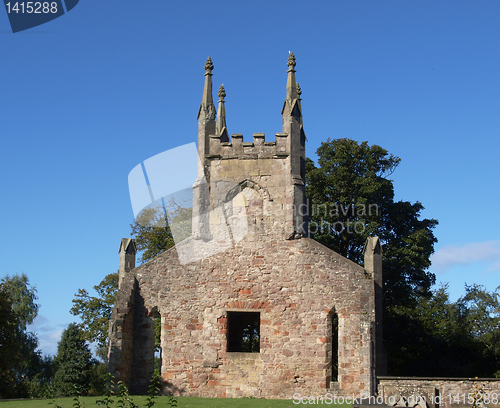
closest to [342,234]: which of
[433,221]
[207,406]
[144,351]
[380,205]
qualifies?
[380,205]

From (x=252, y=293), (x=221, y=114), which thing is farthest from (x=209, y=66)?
(x=252, y=293)

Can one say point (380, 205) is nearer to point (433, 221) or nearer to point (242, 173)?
point (433, 221)

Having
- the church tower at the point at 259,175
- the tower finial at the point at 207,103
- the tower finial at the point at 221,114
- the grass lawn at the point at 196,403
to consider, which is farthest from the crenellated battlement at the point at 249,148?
the grass lawn at the point at 196,403

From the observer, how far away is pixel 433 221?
103ft

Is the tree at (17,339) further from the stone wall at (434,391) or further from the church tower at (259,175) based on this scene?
the stone wall at (434,391)

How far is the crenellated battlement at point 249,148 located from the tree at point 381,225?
976 cm

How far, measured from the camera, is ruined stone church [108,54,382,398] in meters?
19.2

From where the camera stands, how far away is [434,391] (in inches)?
667

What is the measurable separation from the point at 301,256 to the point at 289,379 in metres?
3.97

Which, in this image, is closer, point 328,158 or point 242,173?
point 242,173

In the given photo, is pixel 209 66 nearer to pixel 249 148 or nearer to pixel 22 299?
pixel 249 148

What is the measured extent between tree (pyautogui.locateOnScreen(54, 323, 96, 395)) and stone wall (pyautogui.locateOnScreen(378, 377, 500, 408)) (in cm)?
2498

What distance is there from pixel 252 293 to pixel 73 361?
2294 centimetres

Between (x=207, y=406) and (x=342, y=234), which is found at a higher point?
(x=342, y=234)
